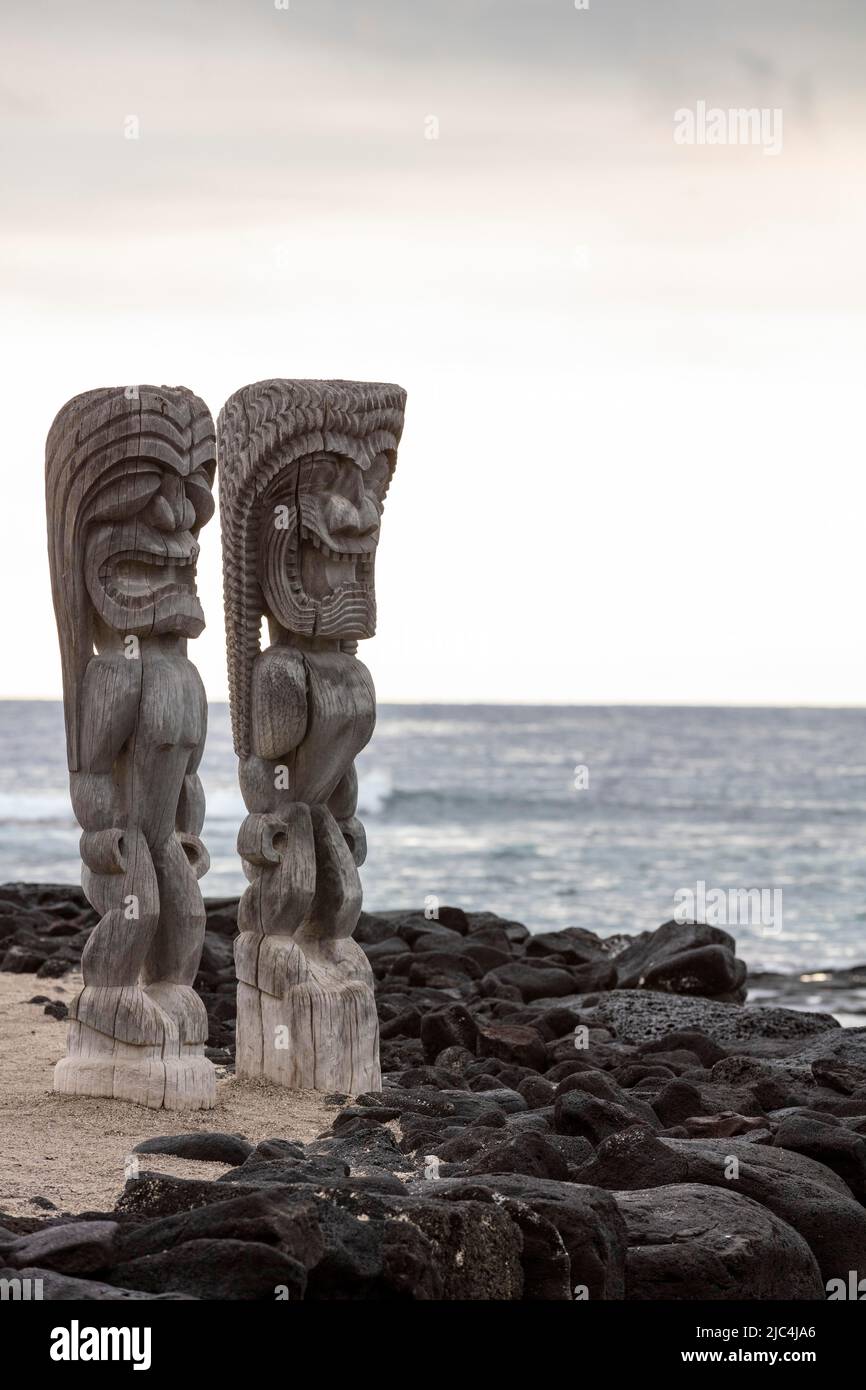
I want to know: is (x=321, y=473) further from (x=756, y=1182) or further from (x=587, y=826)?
(x=587, y=826)

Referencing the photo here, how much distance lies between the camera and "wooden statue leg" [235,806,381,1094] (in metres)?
7.88

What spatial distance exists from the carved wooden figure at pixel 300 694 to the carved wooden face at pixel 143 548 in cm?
42

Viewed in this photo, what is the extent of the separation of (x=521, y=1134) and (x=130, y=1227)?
1.64m

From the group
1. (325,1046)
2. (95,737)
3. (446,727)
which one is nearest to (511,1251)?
(325,1046)

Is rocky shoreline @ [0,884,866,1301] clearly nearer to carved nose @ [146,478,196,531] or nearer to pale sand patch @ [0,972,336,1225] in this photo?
pale sand patch @ [0,972,336,1225]

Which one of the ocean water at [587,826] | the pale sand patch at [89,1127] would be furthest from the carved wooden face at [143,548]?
the ocean water at [587,826]

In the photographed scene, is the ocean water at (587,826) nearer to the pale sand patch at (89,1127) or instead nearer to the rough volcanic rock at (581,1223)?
the pale sand patch at (89,1127)

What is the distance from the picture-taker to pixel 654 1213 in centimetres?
584

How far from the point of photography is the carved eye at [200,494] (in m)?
7.82

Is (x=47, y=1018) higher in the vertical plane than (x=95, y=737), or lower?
lower

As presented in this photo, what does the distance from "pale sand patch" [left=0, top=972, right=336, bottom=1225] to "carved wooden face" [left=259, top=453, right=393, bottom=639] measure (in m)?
2.15

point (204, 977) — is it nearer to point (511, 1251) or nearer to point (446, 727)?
point (511, 1251)

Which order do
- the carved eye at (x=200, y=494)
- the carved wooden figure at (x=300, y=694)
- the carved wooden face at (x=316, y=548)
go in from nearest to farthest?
the carved eye at (x=200, y=494)
the carved wooden figure at (x=300, y=694)
the carved wooden face at (x=316, y=548)
